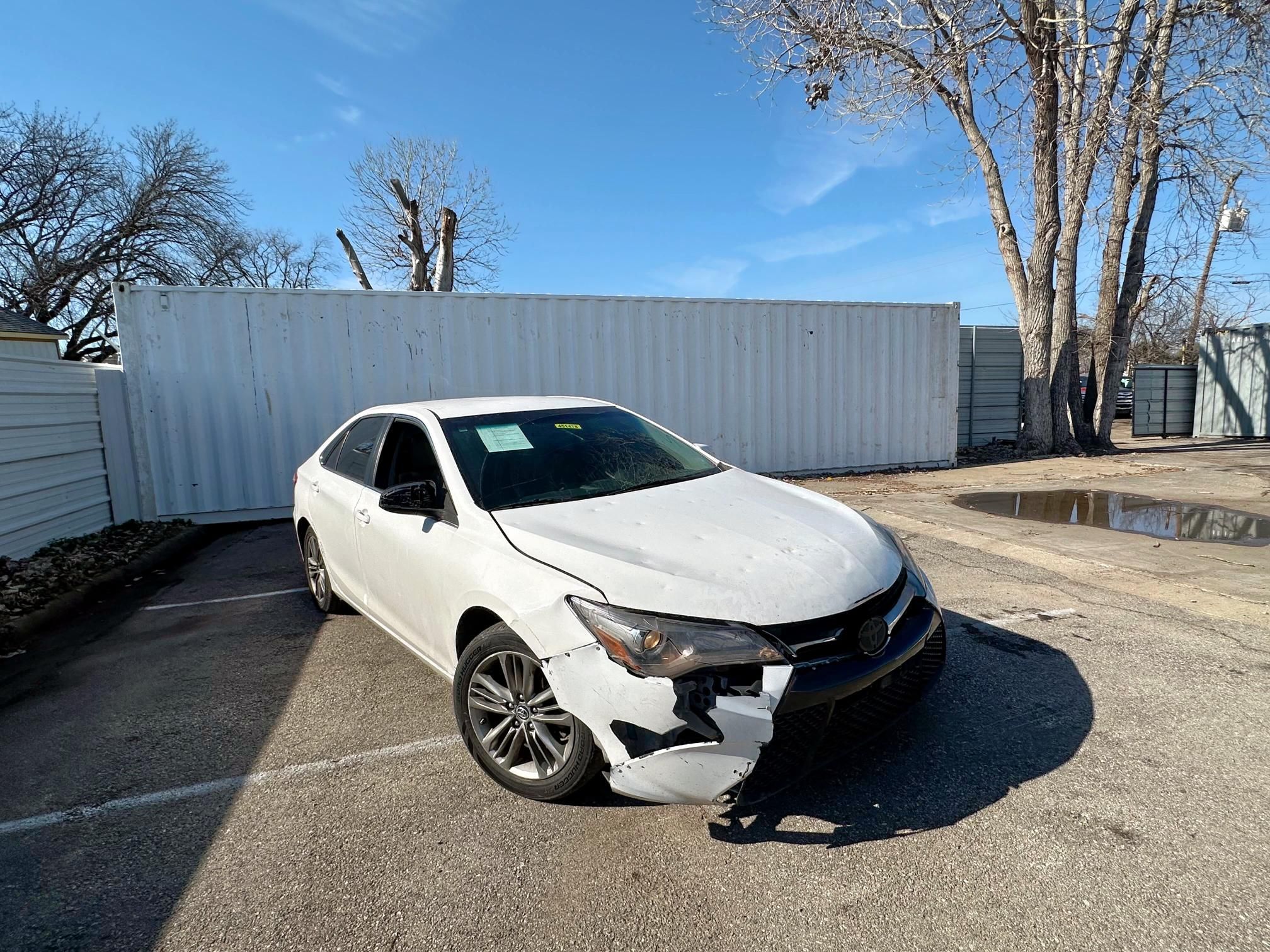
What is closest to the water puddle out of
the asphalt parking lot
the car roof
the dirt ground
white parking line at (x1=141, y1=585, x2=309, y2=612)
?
the dirt ground

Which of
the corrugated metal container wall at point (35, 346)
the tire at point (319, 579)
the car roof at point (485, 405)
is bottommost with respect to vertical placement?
the tire at point (319, 579)

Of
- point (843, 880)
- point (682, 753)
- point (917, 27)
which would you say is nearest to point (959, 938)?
point (843, 880)

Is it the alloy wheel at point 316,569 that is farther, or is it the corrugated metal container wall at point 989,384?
the corrugated metal container wall at point 989,384

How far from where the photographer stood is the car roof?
373cm

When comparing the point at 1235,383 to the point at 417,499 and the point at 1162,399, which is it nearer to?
the point at 1162,399

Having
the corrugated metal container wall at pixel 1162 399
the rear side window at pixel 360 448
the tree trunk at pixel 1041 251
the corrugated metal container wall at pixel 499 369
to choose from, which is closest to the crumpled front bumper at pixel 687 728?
the rear side window at pixel 360 448

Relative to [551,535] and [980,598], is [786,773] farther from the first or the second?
[980,598]

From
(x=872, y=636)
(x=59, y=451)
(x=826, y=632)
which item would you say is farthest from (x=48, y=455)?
(x=872, y=636)

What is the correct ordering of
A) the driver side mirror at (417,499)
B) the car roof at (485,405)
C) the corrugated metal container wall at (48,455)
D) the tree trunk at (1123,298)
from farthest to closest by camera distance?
the tree trunk at (1123,298) → the corrugated metal container wall at (48,455) → the car roof at (485,405) → the driver side mirror at (417,499)

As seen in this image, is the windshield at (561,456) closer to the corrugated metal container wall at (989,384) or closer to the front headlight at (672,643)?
the front headlight at (672,643)

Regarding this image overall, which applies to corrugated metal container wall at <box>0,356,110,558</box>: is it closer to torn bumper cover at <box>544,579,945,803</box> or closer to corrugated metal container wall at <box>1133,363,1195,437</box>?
torn bumper cover at <box>544,579,945,803</box>

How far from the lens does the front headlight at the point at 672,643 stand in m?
2.10

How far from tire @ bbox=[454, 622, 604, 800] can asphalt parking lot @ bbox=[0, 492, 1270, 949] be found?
0.15 m

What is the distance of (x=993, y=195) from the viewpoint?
13.6m
